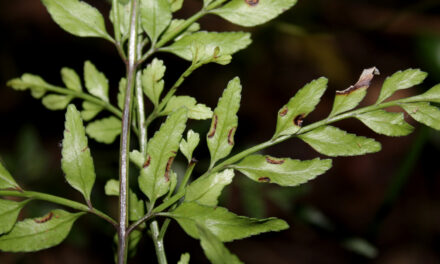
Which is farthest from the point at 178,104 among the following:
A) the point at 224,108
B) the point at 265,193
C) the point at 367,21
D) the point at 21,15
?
the point at 367,21

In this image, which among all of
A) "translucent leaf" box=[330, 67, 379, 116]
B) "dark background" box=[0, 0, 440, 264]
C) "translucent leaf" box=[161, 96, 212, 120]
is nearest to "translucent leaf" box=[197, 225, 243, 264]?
"translucent leaf" box=[161, 96, 212, 120]

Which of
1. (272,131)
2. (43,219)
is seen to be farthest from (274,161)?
(272,131)

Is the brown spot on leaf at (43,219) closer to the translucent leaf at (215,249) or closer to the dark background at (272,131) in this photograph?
the translucent leaf at (215,249)

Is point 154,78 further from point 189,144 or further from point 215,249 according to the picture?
point 215,249

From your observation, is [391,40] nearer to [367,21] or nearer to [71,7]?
[367,21]

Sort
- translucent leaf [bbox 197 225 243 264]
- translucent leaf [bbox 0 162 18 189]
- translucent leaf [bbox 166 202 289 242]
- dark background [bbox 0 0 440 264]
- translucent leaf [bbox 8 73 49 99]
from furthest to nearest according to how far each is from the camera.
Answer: dark background [bbox 0 0 440 264] < translucent leaf [bbox 8 73 49 99] < translucent leaf [bbox 0 162 18 189] < translucent leaf [bbox 166 202 289 242] < translucent leaf [bbox 197 225 243 264]

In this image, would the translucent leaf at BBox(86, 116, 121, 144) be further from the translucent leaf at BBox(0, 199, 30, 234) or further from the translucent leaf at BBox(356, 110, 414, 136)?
the translucent leaf at BBox(356, 110, 414, 136)
